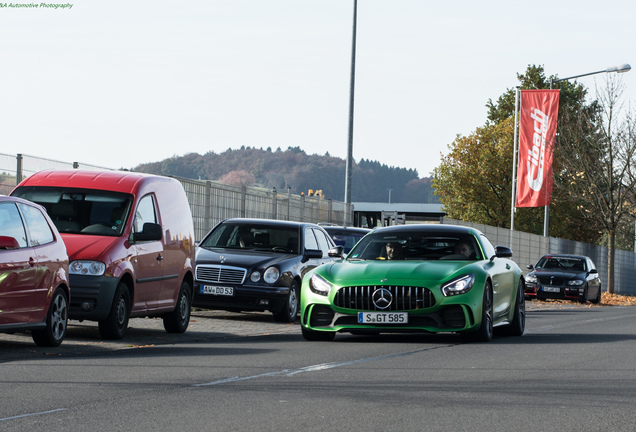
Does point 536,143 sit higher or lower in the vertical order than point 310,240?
higher

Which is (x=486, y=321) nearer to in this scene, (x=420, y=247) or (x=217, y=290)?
(x=420, y=247)

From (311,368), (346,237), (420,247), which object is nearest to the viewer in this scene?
(311,368)

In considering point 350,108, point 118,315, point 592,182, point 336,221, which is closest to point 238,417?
point 118,315

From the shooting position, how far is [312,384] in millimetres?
9359

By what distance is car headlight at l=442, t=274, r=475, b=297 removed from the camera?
A: 13.6 metres

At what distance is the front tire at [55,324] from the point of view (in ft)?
40.0

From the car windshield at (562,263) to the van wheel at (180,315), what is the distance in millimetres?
21465

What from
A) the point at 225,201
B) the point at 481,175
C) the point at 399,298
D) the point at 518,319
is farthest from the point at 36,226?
the point at 481,175

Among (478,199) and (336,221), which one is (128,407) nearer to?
(336,221)

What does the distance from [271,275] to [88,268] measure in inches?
210

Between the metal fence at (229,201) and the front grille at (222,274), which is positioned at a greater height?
the metal fence at (229,201)

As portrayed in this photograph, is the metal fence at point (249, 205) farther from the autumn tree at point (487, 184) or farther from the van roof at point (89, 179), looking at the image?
the autumn tree at point (487, 184)

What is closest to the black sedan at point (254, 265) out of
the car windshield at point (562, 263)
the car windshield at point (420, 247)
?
the car windshield at point (420, 247)

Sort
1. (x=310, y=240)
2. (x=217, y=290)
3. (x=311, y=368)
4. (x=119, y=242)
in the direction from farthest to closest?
(x=310, y=240), (x=217, y=290), (x=119, y=242), (x=311, y=368)
